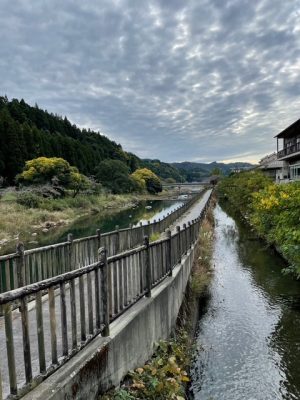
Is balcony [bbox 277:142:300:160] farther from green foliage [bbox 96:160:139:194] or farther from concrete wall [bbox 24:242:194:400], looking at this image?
green foliage [bbox 96:160:139:194]

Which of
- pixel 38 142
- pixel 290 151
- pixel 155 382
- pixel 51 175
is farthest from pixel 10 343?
pixel 38 142

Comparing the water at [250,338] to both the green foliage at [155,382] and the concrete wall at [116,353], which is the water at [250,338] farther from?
the green foliage at [155,382]

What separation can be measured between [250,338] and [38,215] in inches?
1237

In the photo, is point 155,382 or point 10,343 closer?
point 10,343

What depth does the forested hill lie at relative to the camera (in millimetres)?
54188

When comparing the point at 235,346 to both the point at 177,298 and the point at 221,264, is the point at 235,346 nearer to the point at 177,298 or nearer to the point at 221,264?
the point at 177,298

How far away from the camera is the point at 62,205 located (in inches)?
1811

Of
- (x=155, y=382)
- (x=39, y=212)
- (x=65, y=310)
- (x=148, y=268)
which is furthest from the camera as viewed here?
(x=39, y=212)

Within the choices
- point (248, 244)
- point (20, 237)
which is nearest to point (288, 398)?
point (248, 244)

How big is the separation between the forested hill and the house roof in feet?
124

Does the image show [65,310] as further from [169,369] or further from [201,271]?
[201,271]

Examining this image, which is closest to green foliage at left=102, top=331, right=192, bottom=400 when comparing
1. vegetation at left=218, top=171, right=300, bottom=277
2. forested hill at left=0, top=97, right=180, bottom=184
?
vegetation at left=218, top=171, right=300, bottom=277

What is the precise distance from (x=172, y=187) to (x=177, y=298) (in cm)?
13759

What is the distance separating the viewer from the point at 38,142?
6538 cm
